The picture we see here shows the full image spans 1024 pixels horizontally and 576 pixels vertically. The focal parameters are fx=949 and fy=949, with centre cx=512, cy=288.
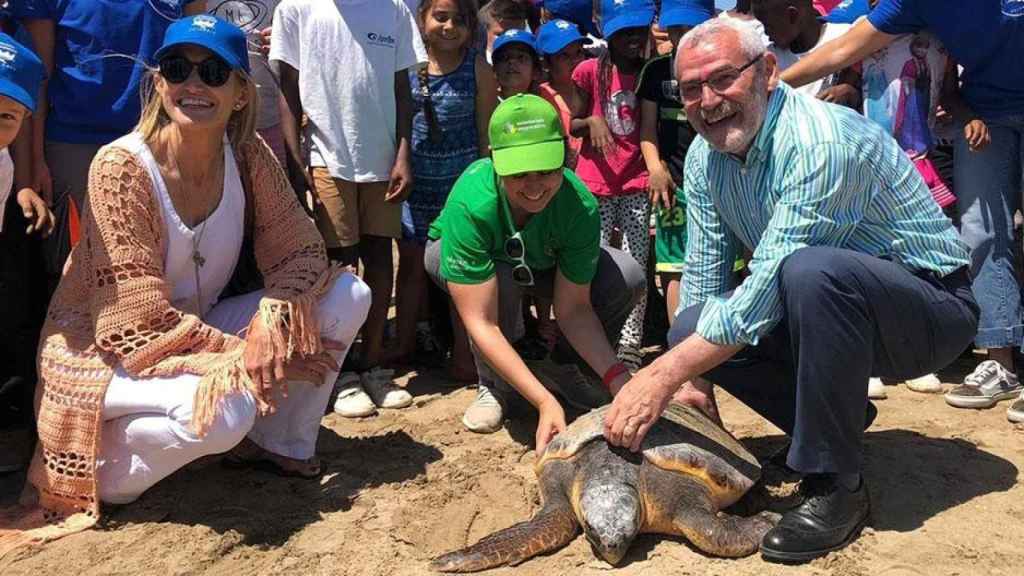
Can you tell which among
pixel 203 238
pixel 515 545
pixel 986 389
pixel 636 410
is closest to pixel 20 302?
pixel 203 238

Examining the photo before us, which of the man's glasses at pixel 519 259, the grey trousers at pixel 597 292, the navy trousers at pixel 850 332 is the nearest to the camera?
the navy trousers at pixel 850 332

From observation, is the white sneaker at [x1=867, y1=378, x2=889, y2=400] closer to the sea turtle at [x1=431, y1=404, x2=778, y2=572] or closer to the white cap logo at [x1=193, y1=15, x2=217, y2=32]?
the sea turtle at [x1=431, y1=404, x2=778, y2=572]

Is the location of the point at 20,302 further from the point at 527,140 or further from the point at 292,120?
the point at 527,140

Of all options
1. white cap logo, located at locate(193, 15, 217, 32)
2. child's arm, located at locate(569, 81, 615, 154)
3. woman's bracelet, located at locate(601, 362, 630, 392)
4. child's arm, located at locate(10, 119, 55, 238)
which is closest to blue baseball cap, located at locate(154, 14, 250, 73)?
white cap logo, located at locate(193, 15, 217, 32)

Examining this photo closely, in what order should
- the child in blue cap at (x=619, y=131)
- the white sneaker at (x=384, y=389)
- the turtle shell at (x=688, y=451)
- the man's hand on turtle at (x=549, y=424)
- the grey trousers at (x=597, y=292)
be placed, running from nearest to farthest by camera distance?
the turtle shell at (x=688, y=451), the man's hand on turtle at (x=549, y=424), the grey trousers at (x=597, y=292), the white sneaker at (x=384, y=389), the child in blue cap at (x=619, y=131)

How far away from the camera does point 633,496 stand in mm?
2469

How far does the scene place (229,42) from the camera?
268 centimetres

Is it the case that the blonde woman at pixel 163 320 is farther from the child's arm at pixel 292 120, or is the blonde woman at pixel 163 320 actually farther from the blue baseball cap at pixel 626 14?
the blue baseball cap at pixel 626 14

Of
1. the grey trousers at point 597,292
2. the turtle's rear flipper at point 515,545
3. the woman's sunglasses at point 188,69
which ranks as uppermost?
the woman's sunglasses at point 188,69

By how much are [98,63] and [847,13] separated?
2.90 meters

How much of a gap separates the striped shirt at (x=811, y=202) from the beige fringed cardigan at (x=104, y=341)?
1291 millimetres

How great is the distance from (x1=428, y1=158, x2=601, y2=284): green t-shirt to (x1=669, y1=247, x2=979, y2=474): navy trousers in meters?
0.81

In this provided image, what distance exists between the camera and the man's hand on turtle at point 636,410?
2.44 meters

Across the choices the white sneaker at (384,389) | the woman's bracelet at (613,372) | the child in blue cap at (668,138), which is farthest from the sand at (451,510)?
the child in blue cap at (668,138)
